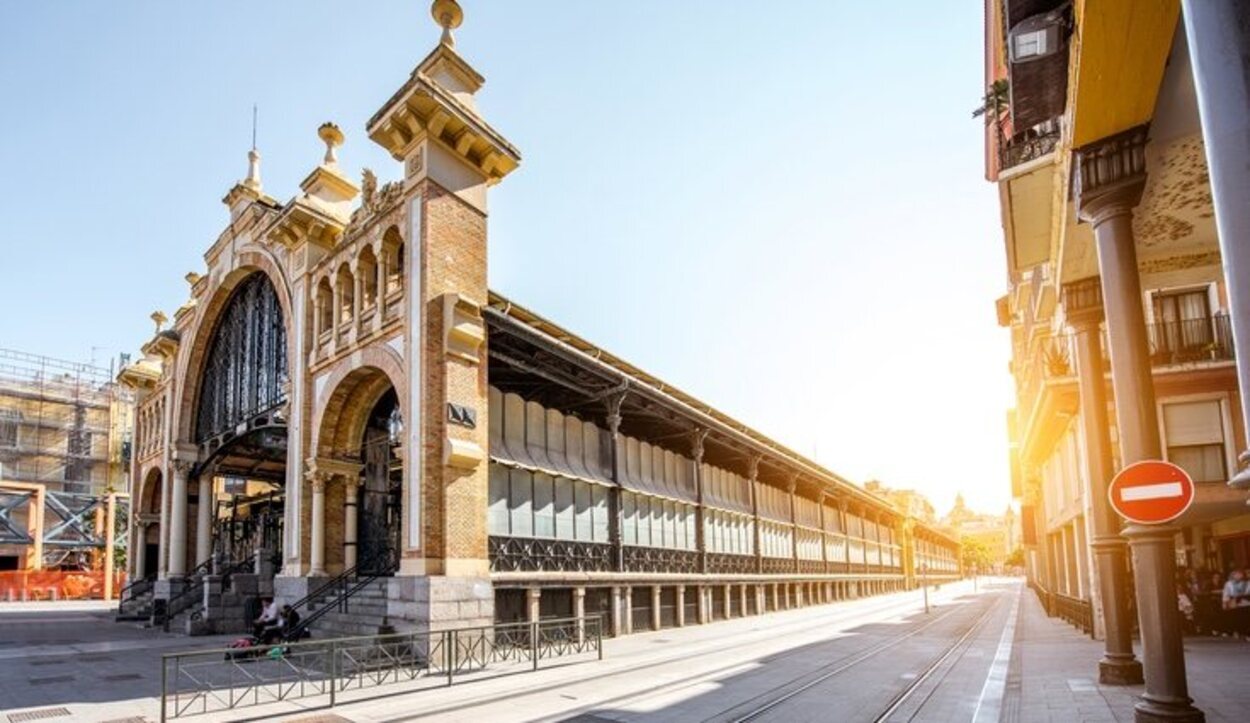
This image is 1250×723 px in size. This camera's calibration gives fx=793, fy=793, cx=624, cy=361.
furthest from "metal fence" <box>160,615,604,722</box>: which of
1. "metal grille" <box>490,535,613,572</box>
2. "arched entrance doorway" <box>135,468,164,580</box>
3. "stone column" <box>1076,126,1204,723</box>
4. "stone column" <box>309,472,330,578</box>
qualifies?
"arched entrance doorway" <box>135,468,164,580</box>

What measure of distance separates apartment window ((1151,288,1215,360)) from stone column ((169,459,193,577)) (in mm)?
31766

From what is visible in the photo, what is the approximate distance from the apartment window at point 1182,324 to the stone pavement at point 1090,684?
6.82 meters

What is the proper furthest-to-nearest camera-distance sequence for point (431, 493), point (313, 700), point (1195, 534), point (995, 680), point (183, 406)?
point (183, 406)
point (1195, 534)
point (431, 493)
point (995, 680)
point (313, 700)

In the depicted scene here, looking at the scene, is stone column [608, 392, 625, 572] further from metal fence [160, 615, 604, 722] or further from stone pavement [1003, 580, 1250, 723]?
stone pavement [1003, 580, 1250, 723]

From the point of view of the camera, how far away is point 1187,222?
926cm

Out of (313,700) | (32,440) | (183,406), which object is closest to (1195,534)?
(313,700)

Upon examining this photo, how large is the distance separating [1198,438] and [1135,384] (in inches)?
549

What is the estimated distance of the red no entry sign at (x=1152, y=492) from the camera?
6891 millimetres

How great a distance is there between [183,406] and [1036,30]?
103 feet

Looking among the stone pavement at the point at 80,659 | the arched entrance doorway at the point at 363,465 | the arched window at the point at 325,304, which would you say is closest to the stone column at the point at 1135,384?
the stone pavement at the point at 80,659

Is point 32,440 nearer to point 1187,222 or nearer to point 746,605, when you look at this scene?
point 746,605

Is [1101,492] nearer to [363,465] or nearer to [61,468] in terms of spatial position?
[363,465]

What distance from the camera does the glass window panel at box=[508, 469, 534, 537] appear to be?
65.2 ft

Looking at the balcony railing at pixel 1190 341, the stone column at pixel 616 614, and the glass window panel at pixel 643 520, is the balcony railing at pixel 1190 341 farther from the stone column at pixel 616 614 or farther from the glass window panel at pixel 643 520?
the stone column at pixel 616 614
